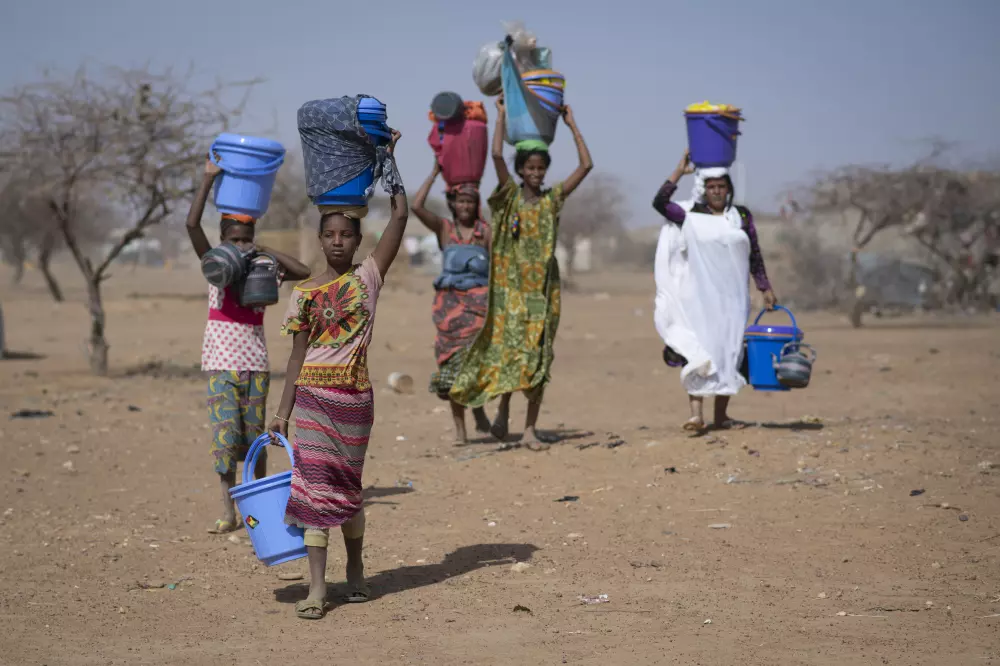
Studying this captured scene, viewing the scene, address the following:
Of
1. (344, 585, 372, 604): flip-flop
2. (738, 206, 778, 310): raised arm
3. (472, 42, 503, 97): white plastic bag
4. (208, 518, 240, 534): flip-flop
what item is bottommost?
(208, 518, 240, 534): flip-flop

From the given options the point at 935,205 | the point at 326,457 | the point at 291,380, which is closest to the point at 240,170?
the point at 291,380

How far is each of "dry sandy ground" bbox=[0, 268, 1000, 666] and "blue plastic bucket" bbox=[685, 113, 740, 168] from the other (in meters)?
1.98

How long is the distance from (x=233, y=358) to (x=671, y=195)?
346cm

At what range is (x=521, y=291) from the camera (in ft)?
27.3

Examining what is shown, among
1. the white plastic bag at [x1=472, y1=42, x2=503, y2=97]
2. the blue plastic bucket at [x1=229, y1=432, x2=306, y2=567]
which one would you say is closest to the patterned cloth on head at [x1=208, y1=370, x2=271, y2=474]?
the blue plastic bucket at [x1=229, y1=432, x2=306, y2=567]

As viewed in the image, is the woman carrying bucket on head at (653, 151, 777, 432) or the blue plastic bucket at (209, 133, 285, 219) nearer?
the blue plastic bucket at (209, 133, 285, 219)

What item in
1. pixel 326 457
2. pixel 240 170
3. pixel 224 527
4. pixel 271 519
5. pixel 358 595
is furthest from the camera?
pixel 224 527

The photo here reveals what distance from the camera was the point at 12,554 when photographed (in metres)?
6.15

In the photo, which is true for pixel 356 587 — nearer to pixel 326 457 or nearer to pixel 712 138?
pixel 326 457

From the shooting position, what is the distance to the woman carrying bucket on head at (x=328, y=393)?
479 cm

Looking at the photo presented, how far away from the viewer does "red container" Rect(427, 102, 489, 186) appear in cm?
862

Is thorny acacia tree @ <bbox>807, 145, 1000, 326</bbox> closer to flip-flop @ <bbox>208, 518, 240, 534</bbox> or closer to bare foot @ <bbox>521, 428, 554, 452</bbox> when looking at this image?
bare foot @ <bbox>521, 428, 554, 452</bbox>

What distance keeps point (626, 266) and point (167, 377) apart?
5793 cm

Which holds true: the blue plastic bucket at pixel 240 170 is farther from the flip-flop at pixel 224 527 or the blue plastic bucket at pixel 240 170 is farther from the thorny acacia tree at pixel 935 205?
the thorny acacia tree at pixel 935 205
